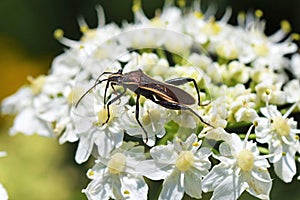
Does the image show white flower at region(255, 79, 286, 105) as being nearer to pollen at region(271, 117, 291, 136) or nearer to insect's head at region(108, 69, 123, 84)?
pollen at region(271, 117, 291, 136)

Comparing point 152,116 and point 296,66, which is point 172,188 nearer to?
point 152,116

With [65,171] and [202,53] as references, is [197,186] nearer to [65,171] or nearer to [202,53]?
[202,53]

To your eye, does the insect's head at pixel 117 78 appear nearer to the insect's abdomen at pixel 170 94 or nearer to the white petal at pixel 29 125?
the insect's abdomen at pixel 170 94

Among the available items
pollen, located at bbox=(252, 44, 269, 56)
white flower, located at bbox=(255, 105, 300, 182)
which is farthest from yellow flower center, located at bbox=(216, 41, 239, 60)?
white flower, located at bbox=(255, 105, 300, 182)

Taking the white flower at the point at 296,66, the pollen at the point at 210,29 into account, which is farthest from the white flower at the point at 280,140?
the white flower at the point at 296,66

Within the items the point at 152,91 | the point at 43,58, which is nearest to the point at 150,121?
the point at 152,91

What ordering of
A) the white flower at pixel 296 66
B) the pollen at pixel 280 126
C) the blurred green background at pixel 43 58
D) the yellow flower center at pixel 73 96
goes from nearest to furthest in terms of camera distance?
the pollen at pixel 280 126 < the yellow flower center at pixel 73 96 < the white flower at pixel 296 66 < the blurred green background at pixel 43 58
